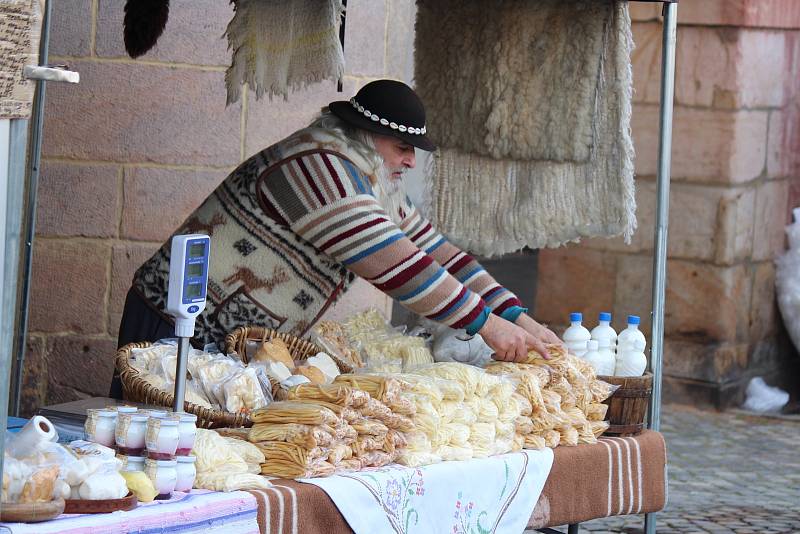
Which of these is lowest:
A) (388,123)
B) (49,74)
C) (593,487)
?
(593,487)

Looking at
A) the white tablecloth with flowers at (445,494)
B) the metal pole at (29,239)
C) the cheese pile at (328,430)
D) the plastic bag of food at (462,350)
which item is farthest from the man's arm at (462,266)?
the metal pole at (29,239)

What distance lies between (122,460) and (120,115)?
3194mm

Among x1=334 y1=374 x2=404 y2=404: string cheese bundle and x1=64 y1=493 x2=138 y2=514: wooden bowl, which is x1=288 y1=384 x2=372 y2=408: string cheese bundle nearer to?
x1=334 y1=374 x2=404 y2=404: string cheese bundle

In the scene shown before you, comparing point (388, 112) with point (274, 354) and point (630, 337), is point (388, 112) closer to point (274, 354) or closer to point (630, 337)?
point (274, 354)

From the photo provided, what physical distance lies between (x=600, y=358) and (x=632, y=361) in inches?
4.4

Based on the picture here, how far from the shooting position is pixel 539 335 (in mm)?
4078

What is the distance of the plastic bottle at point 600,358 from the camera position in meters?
4.08

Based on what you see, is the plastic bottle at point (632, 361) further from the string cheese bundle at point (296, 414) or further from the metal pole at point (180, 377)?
the metal pole at point (180, 377)

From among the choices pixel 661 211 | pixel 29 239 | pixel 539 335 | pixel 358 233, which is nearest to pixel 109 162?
pixel 29 239

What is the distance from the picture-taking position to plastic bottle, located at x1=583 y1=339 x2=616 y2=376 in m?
4.08

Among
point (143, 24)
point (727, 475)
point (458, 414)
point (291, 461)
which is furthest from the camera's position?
point (727, 475)

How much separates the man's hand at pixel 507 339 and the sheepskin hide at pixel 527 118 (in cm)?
88

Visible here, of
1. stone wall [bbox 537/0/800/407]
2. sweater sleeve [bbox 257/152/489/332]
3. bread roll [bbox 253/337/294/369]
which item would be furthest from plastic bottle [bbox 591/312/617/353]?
stone wall [bbox 537/0/800/407]

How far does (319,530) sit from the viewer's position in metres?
2.96
